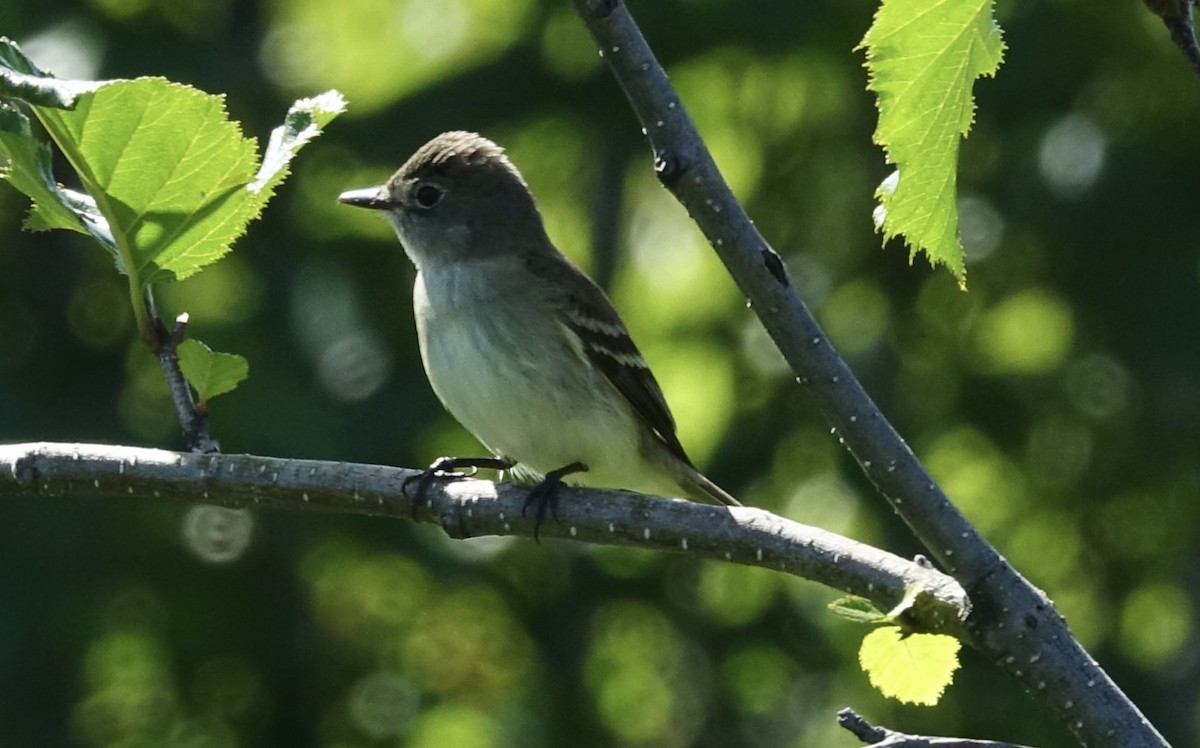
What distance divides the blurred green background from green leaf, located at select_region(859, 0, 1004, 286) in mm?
4775

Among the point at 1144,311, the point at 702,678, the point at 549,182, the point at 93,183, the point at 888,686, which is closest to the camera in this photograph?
the point at 888,686

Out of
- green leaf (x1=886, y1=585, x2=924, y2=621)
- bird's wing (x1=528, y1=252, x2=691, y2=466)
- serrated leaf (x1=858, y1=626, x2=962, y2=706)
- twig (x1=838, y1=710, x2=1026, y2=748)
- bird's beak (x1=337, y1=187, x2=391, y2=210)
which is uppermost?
bird's beak (x1=337, y1=187, x2=391, y2=210)

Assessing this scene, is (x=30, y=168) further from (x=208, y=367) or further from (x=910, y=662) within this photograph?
(x=910, y=662)

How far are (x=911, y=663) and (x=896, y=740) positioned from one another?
1.24 feet

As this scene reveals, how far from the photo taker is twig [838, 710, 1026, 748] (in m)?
2.25

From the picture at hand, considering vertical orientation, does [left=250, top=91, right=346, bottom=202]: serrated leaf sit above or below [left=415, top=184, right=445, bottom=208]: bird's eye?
below

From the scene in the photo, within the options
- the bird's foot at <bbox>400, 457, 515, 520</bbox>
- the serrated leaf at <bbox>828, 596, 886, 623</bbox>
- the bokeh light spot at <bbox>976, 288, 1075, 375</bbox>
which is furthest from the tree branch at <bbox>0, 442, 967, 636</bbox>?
the bokeh light spot at <bbox>976, 288, 1075, 375</bbox>

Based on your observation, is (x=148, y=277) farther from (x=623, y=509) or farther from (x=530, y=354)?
(x=530, y=354)

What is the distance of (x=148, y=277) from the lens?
303 cm

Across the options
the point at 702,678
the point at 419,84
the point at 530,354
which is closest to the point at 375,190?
the point at 530,354

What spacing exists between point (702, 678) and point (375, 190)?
141 inches

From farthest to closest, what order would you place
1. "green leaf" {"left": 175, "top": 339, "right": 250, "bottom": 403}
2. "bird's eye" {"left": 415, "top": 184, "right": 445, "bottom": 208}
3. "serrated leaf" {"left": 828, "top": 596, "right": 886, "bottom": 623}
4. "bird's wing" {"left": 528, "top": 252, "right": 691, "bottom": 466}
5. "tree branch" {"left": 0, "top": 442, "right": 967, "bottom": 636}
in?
"bird's eye" {"left": 415, "top": 184, "right": 445, "bottom": 208} → "bird's wing" {"left": 528, "top": 252, "right": 691, "bottom": 466} → "green leaf" {"left": 175, "top": 339, "right": 250, "bottom": 403} → "tree branch" {"left": 0, "top": 442, "right": 967, "bottom": 636} → "serrated leaf" {"left": 828, "top": 596, "right": 886, "bottom": 623}

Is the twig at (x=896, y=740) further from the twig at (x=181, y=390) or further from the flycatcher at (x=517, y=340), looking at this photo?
the flycatcher at (x=517, y=340)

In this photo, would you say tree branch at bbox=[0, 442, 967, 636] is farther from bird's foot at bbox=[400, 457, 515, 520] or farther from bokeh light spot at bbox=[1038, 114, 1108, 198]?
bokeh light spot at bbox=[1038, 114, 1108, 198]
